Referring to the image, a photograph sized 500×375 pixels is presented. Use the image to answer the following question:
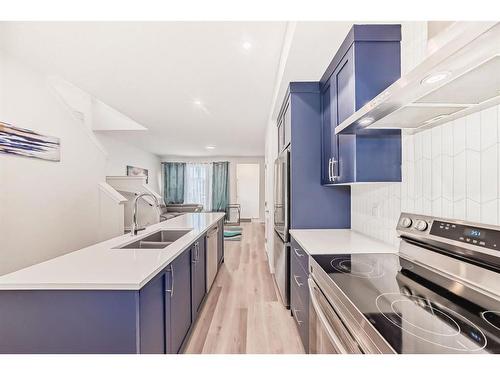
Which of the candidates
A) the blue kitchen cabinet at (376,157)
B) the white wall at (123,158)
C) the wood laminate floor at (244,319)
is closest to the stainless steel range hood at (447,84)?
the blue kitchen cabinet at (376,157)

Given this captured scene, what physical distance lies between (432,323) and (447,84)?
0.76 meters

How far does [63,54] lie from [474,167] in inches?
132

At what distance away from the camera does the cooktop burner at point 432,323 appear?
24.3 inches

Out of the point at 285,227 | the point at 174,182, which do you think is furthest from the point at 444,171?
the point at 174,182

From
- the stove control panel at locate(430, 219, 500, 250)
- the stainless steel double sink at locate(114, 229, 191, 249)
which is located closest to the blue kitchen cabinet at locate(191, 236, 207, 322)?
the stainless steel double sink at locate(114, 229, 191, 249)

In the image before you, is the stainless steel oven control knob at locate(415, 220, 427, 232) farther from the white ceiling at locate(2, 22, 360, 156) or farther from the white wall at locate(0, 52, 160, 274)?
the white wall at locate(0, 52, 160, 274)

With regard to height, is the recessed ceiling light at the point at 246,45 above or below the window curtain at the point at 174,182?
above

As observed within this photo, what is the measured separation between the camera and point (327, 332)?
102 centimetres

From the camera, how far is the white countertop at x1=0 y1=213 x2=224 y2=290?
3.59 ft

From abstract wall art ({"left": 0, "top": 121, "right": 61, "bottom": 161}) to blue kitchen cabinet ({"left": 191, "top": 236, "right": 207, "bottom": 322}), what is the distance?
2.20m

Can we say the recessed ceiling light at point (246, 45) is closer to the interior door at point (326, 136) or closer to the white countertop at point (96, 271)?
the interior door at point (326, 136)

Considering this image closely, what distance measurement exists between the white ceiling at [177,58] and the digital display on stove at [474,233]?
1.34 m

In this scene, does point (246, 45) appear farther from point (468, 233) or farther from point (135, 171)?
point (135, 171)
